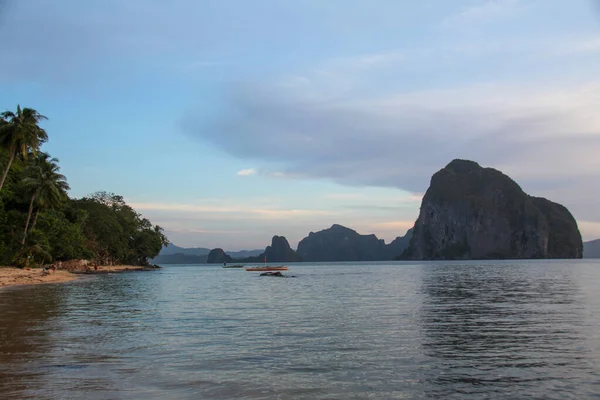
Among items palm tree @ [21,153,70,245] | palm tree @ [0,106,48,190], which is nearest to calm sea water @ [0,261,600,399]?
palm tree @ [0,106,48,190]

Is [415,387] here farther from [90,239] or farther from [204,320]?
[90,239]

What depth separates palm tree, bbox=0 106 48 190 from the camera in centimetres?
6050

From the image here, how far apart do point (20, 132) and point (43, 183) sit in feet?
45.6

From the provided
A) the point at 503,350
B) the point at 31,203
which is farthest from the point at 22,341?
the point at 31,203

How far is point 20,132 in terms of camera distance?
60.4m

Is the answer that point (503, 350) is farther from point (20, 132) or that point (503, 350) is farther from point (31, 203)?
point (31, 203)

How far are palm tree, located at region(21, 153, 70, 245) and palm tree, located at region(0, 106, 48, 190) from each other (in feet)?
29.7

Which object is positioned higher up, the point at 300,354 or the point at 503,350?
the point at 503,350

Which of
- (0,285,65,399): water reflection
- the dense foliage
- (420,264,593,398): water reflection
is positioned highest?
the dense foliage

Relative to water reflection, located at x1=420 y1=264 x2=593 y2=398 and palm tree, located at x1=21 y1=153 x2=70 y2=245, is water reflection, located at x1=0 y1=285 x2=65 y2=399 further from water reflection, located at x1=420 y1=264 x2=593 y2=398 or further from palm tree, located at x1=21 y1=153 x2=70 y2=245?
palm tree, located at x1=21 y1=153 x2=70 y2=245

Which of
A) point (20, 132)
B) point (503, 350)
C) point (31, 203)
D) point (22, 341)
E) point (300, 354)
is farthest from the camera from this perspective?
point (31, 203)

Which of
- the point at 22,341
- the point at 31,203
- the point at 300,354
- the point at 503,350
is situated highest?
the point at 31,203

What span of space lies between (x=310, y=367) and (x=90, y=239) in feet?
386

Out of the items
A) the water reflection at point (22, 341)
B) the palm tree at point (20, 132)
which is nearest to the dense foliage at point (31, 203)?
the palm tree at point (20, 132)
